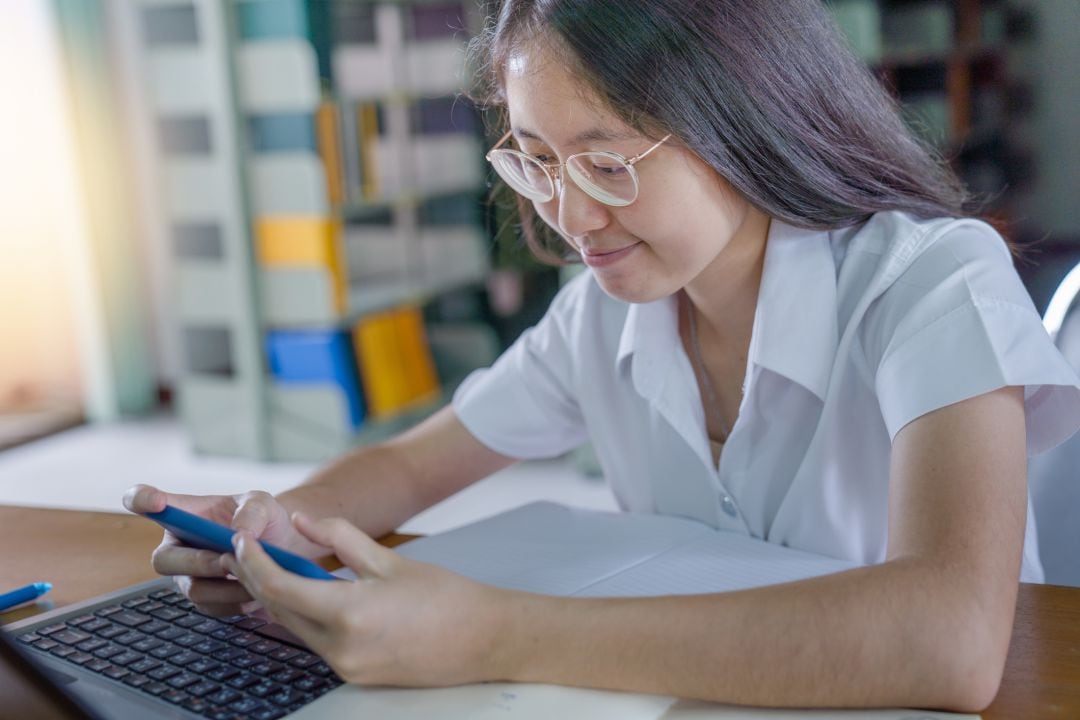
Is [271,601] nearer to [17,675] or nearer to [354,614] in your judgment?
[354,614]

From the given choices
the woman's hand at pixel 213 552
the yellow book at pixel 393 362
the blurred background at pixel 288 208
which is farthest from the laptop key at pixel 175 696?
the yellow book at pixel 393 362

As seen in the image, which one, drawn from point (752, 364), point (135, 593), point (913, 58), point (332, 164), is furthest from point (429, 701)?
point (913, 58)

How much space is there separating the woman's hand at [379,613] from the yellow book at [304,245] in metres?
2.87

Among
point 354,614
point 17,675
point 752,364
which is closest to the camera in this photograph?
point 17,675

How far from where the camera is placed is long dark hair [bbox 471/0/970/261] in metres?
0.92

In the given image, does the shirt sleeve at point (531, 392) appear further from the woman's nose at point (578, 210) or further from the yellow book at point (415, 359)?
the yellow book at point (415, 359)

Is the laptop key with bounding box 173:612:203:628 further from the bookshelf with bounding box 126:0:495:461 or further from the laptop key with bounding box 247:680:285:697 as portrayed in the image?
the bookshelf with bounding box 126:0:495:461

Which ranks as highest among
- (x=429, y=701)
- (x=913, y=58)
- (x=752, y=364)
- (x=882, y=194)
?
(x=913, y=58)

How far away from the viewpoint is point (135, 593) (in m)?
0.90

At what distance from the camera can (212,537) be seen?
777 mm

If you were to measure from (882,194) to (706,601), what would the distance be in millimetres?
474

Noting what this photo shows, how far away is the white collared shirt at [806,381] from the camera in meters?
0.87

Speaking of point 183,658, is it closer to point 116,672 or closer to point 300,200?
point 116,672

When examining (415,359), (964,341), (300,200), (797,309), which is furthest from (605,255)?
(415,359)
